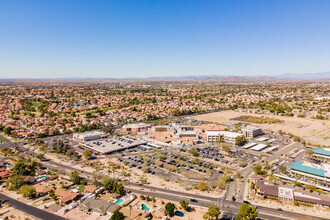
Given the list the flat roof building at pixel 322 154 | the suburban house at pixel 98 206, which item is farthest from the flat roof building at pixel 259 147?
the suburban house at pixel 98 206

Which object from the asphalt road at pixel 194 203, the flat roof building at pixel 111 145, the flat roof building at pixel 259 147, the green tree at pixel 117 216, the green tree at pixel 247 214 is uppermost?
the green tree at pixel 247 214

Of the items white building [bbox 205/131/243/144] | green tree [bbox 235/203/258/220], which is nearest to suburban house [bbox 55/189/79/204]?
green tree [bbox 235/203/258/220]

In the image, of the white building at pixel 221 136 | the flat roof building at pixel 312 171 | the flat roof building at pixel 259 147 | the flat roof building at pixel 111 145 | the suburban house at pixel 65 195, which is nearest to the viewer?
the suburban house at pixel 65 195

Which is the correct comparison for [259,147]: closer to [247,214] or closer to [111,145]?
[247,214]

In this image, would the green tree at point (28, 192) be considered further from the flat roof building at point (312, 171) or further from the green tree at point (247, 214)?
the flat roof building at point (312, 171)

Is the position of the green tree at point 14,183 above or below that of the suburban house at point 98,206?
above

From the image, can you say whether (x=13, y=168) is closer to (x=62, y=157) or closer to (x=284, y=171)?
(x=62, y=157)

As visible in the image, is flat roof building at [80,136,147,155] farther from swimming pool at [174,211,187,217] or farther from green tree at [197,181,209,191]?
swimming pool at [174,211,187,217]
